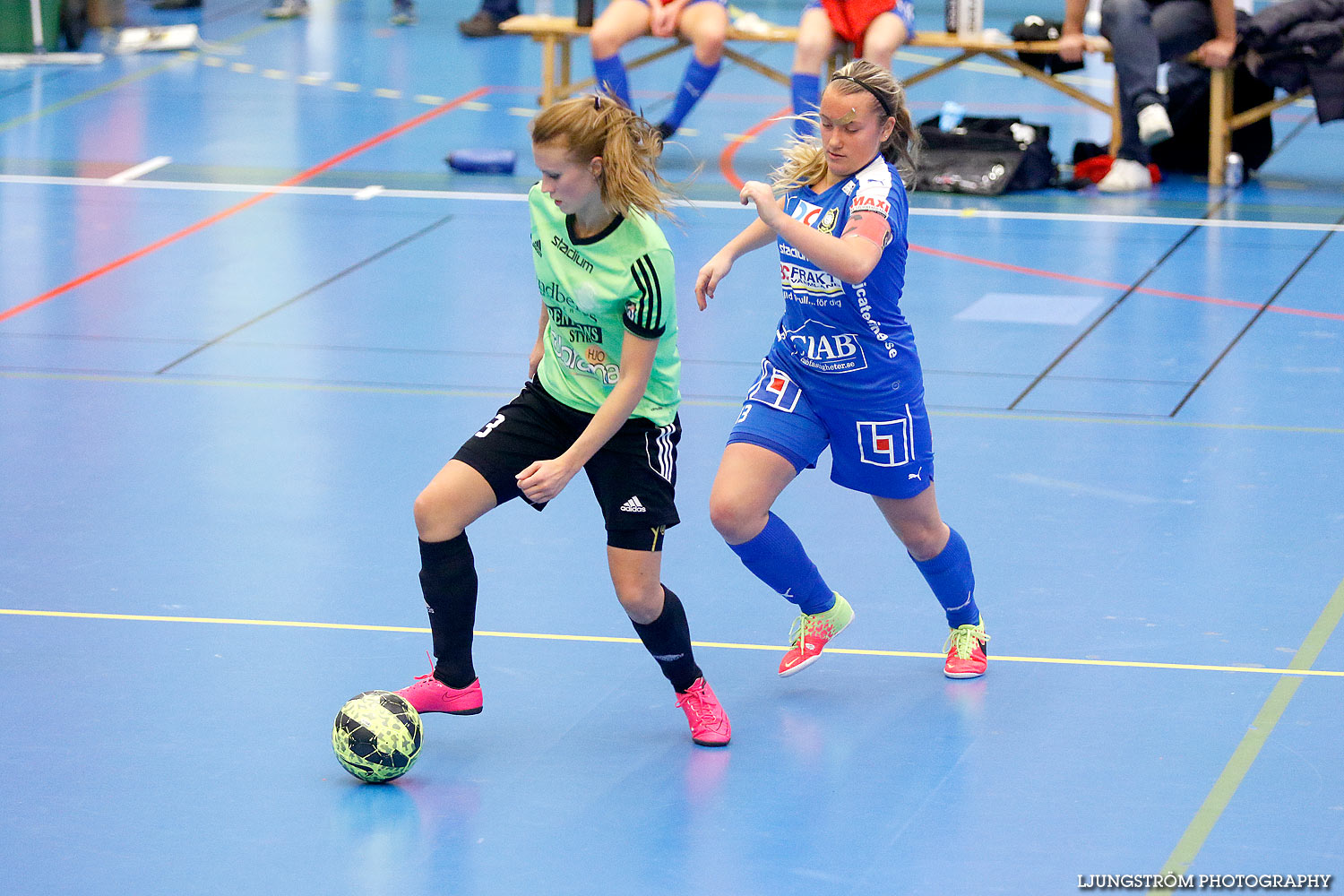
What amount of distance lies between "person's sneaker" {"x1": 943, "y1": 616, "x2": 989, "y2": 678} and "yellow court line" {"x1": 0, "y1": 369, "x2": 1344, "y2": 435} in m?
2.23

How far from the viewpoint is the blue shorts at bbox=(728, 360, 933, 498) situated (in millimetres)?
4484

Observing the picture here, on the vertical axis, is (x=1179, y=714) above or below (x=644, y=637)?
below

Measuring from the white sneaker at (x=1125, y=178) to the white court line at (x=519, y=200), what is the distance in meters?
0.61

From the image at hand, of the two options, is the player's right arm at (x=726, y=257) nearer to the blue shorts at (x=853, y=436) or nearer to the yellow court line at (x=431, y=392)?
the blue shorts at (x=853, y=436)

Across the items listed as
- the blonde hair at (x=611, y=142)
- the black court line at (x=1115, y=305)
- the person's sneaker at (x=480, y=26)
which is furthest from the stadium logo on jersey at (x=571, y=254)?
the person's sneaker at (x=480, y=26)

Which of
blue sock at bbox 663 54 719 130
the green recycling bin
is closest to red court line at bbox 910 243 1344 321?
blue sock at bbox 663 54 719 130

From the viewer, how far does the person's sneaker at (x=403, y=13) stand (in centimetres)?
1647

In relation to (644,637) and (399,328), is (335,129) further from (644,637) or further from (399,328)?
(644,637)

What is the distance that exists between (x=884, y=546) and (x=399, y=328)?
3229mm

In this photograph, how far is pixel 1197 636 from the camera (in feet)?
16.1

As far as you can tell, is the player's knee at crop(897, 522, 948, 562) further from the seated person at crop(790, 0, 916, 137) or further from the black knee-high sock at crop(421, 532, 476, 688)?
the seated person at crop(790, 0, 916, 137)

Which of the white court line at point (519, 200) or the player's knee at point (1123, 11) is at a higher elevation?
the player's knee at point (1123, 11)

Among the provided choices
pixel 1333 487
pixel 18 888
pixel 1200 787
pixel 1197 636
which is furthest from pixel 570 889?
pixel 1333 487

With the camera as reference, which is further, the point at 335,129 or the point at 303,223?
the point at 335,129
